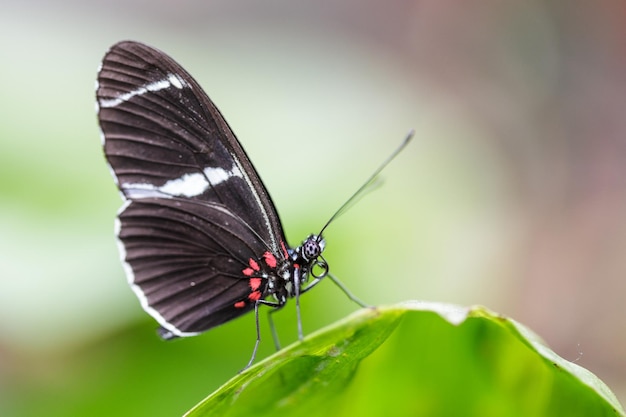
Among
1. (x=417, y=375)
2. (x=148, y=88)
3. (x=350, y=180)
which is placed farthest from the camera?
Result: (x=350, y=180)

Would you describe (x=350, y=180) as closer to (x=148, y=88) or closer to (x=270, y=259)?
(x=270, y=259)

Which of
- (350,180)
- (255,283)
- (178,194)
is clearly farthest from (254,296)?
(350,180)

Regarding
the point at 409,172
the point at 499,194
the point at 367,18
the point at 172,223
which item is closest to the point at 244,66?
the point at 409,172

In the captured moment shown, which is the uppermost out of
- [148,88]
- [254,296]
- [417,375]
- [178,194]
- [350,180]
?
[148,88]

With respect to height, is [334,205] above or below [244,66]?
below

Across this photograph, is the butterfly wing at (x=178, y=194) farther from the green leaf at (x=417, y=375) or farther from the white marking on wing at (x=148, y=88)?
Answer: the green leaf at (x=417, y=375)

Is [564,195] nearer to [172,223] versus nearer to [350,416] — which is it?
[172,223]

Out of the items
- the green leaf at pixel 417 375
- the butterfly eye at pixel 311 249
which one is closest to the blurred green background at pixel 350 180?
the butterfly eye at pixel 311 249
